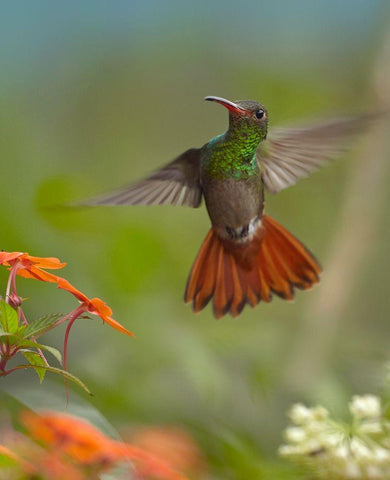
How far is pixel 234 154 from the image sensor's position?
1.91 metres

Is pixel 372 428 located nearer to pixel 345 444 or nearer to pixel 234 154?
pixel 345 444

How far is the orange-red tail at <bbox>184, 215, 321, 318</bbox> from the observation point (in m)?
1.95

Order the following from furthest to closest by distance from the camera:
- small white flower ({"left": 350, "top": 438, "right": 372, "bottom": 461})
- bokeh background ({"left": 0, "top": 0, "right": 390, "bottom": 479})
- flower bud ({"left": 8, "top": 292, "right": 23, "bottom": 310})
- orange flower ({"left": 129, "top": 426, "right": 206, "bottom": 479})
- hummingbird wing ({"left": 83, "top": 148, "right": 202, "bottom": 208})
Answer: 1. bokeh background ({"left": 0, "top": 0, "right": 390, "bottom": 479})
2. hummingbird wing ({"left": 83, "top": 148, "right": 202, "bottom": 208})
3. orange flower ({"left": 129, "top": 426, "right": 206, "bottom": 479})
4. small white flower ({"left": 350, "top": 438, "right": 372, "bottom": 461})
5. flower bud ({"left": 8, "top": 292, "right": 23, "bottom": 310})

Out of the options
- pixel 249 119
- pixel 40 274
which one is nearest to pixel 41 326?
pixel 40 274

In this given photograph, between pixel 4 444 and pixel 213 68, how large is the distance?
12.1 ft

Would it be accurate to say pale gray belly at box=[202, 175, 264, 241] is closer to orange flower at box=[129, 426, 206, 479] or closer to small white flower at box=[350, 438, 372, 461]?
orange flower at box=[129, 426, 206, 479]

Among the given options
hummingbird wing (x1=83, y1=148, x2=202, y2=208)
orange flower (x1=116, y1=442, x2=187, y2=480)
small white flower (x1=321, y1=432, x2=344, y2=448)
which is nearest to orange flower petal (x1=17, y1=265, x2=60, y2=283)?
orange flower (x1=116, y1=442, x2=187, y2=480)

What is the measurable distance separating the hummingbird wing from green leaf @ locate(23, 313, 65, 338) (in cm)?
66

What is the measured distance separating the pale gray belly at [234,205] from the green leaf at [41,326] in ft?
3.36

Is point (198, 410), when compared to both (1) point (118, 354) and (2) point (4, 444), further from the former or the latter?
(2) point (4, 444)

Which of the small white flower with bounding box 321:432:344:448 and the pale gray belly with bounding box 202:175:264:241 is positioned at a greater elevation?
the pale gray belly with bounding box 202:175:264:241

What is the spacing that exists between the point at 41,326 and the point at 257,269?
1.06m

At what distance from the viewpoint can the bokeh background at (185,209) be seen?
7.91 ft

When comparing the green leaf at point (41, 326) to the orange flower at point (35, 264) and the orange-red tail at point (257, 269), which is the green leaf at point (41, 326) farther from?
the orange-red tail at point (257, 269)
